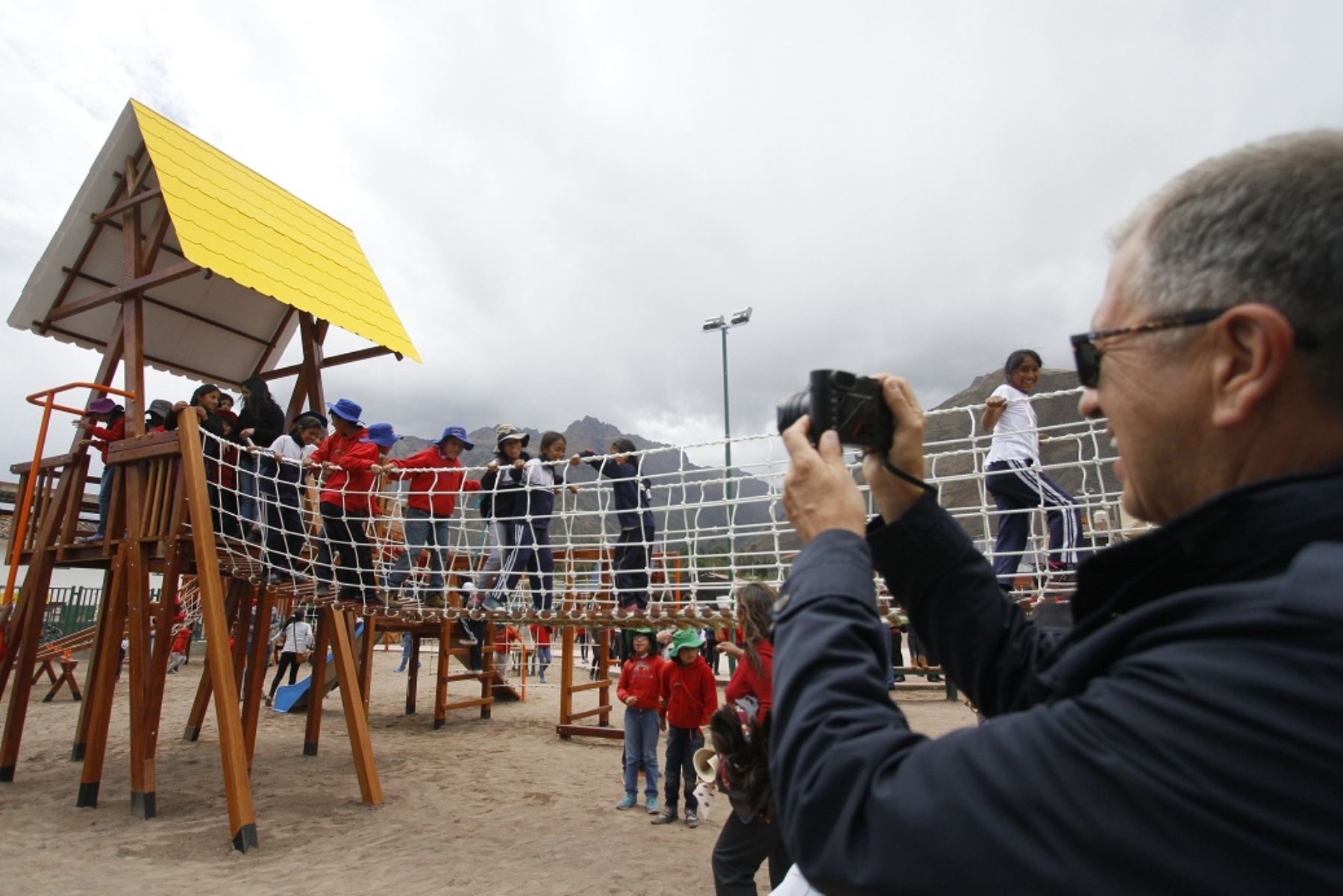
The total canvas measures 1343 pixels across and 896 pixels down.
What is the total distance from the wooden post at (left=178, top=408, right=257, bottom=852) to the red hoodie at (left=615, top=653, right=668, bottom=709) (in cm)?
289

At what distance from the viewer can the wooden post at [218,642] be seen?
5.26 m

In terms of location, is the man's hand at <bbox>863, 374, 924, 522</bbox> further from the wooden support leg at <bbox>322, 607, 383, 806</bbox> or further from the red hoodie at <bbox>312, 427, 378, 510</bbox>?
the wooden support leg at <bbox>322, 607, 383, 806</bbox>

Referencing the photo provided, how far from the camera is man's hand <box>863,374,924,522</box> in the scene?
1.20 m

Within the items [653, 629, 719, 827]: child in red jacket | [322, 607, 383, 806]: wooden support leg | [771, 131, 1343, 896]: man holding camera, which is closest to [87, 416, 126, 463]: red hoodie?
[322, 607, 383, 806]: wooden support leg

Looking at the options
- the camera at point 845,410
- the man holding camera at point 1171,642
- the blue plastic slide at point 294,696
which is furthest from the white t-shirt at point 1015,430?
the blue plastic slide at point 294,696

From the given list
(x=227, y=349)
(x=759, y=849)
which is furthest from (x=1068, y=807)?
(x=227, y=349)

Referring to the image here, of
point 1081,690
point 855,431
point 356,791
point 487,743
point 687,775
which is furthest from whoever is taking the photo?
point 487,743

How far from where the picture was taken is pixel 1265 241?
2.41 ft

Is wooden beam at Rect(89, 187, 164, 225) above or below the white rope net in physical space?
above

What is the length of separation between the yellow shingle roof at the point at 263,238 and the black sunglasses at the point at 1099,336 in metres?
6.41

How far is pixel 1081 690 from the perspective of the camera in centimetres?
73

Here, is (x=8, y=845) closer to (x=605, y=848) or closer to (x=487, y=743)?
(x=605, y=848)

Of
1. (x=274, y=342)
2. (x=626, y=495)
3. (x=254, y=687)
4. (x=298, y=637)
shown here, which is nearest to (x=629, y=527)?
(x=626, y=495)

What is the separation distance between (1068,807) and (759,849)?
3.15 metres
